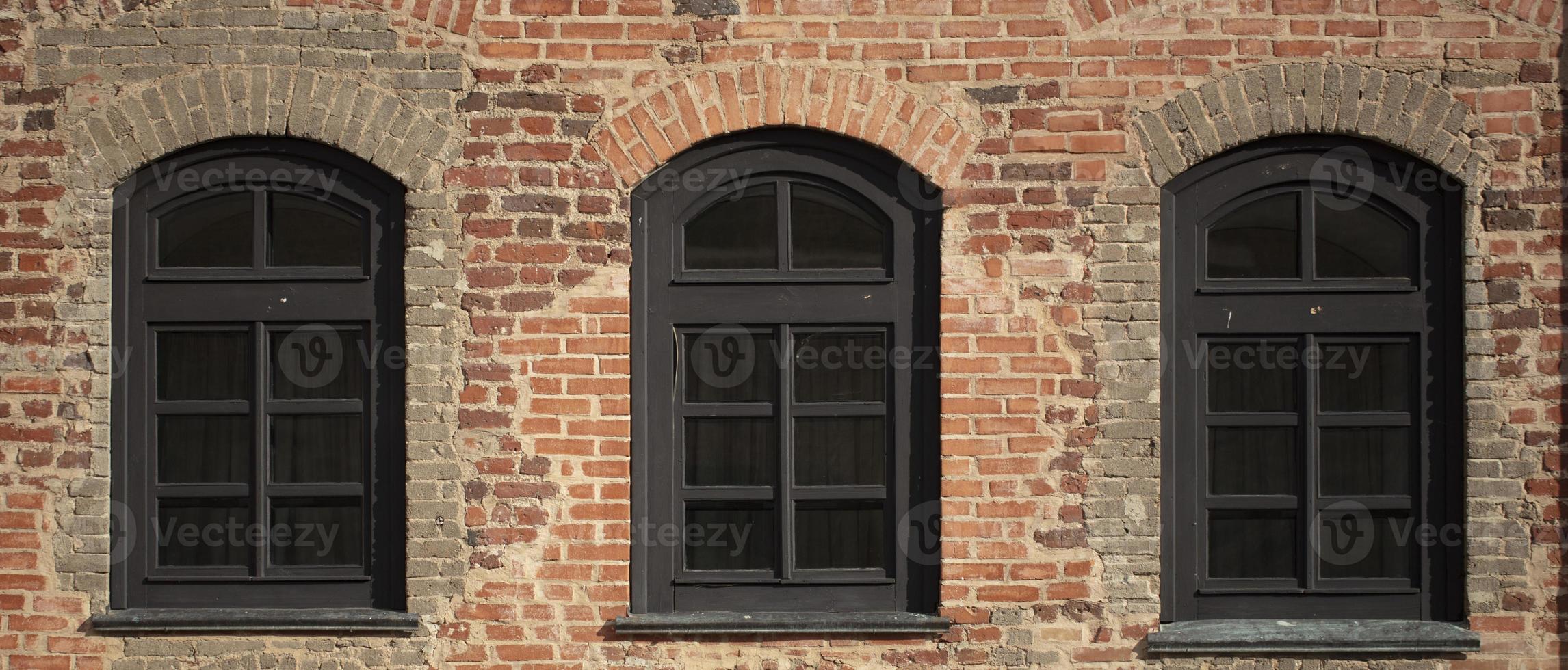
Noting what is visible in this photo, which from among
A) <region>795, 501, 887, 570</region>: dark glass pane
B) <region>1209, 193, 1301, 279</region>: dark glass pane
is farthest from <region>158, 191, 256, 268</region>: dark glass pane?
<region>1209, 193, 1301, 279</region>: dark glass pane

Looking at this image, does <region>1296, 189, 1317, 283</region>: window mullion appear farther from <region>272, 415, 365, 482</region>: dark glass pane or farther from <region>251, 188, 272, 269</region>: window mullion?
<region>251, 188, 272, 269</region>: window mullion

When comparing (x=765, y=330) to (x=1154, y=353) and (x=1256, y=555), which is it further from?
(x=1256, y=555)

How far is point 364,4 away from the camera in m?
4.75

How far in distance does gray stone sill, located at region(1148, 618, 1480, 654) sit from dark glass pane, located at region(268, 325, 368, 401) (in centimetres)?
323

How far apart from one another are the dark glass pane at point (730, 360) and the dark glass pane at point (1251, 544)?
1820 mm

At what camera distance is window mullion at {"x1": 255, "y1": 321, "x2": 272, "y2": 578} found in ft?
15.8

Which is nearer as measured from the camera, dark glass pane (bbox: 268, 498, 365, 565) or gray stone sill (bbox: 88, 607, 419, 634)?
gray stone sill (bbox: 88, 607, 419, 634)

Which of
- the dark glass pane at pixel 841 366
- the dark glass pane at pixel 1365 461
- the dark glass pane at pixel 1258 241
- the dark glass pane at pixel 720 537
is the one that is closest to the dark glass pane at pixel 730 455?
the dark glass pane at pixel 720 537

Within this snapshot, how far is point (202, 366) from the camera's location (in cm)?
486

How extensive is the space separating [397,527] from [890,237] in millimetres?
2224

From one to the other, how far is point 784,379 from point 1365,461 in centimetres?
228

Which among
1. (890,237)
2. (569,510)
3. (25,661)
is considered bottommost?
(25,661)

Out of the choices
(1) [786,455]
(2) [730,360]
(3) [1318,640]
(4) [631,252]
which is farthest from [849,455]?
(3) [1318,640]

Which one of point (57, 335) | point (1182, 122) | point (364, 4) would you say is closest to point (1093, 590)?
point (1182, 122)
